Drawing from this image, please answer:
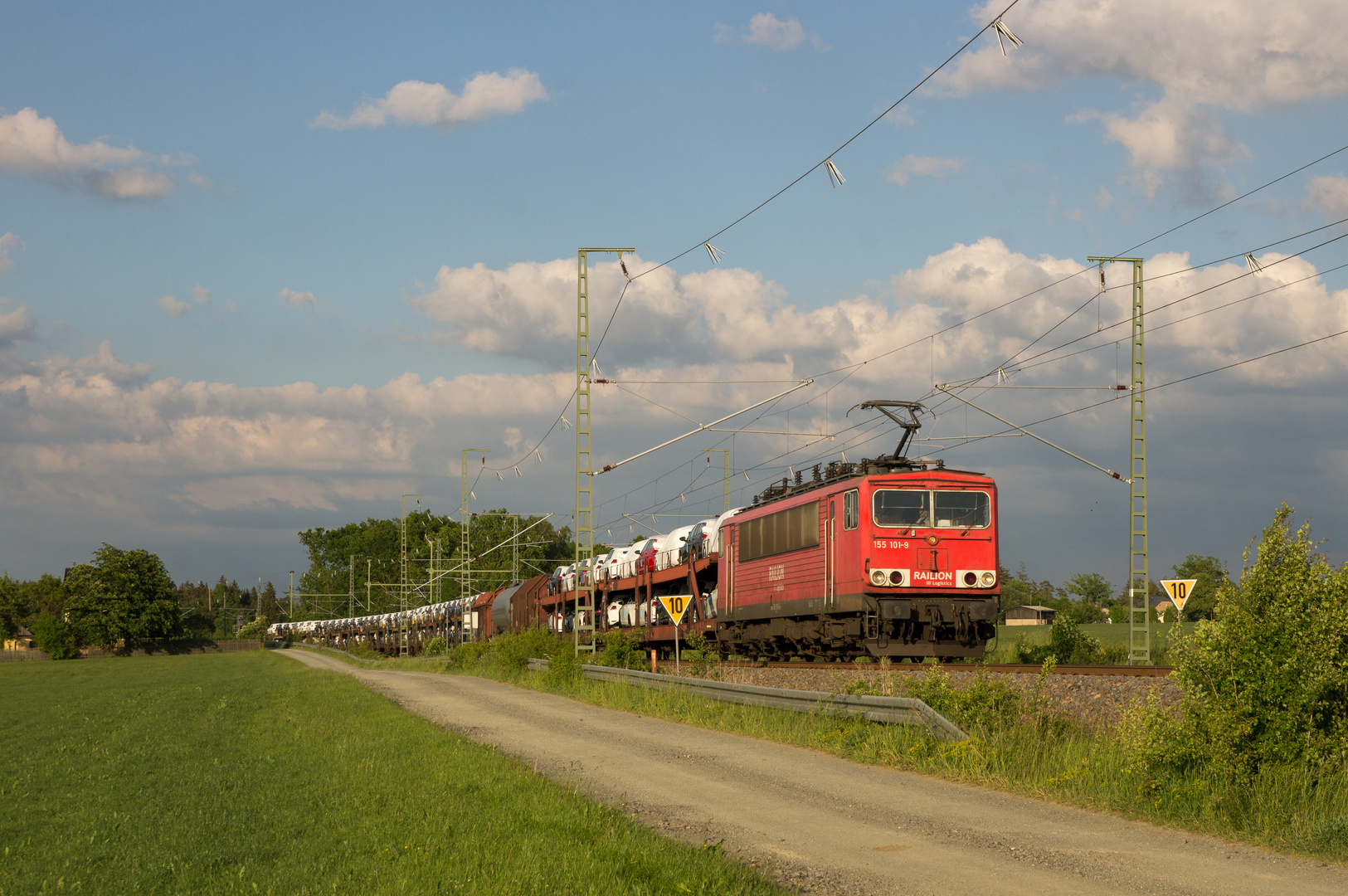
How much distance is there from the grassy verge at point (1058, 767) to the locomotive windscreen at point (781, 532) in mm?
7012

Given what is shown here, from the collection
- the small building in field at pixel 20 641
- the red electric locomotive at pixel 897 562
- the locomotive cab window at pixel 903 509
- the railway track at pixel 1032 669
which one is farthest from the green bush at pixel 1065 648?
the small building in field at pixel 20 641

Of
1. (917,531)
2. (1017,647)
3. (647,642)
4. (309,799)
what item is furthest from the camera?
(647,642)

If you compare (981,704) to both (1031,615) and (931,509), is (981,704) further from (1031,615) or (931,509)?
(1031,615)

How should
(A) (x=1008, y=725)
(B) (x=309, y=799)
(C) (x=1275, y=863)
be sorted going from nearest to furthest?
(C) (x=1275, y=863)
(B) (x=309, y=799)
(A) (x=1008, y=725)

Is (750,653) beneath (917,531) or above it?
beneath

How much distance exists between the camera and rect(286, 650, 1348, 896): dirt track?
314 inches

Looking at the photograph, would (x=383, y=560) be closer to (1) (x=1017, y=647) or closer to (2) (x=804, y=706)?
Answer: (1) (x=1017, y=647)

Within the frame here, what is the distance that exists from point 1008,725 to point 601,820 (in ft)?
19.9

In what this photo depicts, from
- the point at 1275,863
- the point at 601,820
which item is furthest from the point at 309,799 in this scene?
the point at 1275,863

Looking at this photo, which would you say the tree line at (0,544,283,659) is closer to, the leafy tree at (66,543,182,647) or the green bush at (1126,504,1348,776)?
the leafy tree at (66,543,182,647)

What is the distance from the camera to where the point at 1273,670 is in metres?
9.55

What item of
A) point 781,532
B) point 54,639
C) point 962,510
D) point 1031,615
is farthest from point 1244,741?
point 54,639

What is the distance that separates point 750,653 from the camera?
100 feet

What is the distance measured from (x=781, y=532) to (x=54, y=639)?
104 metres
